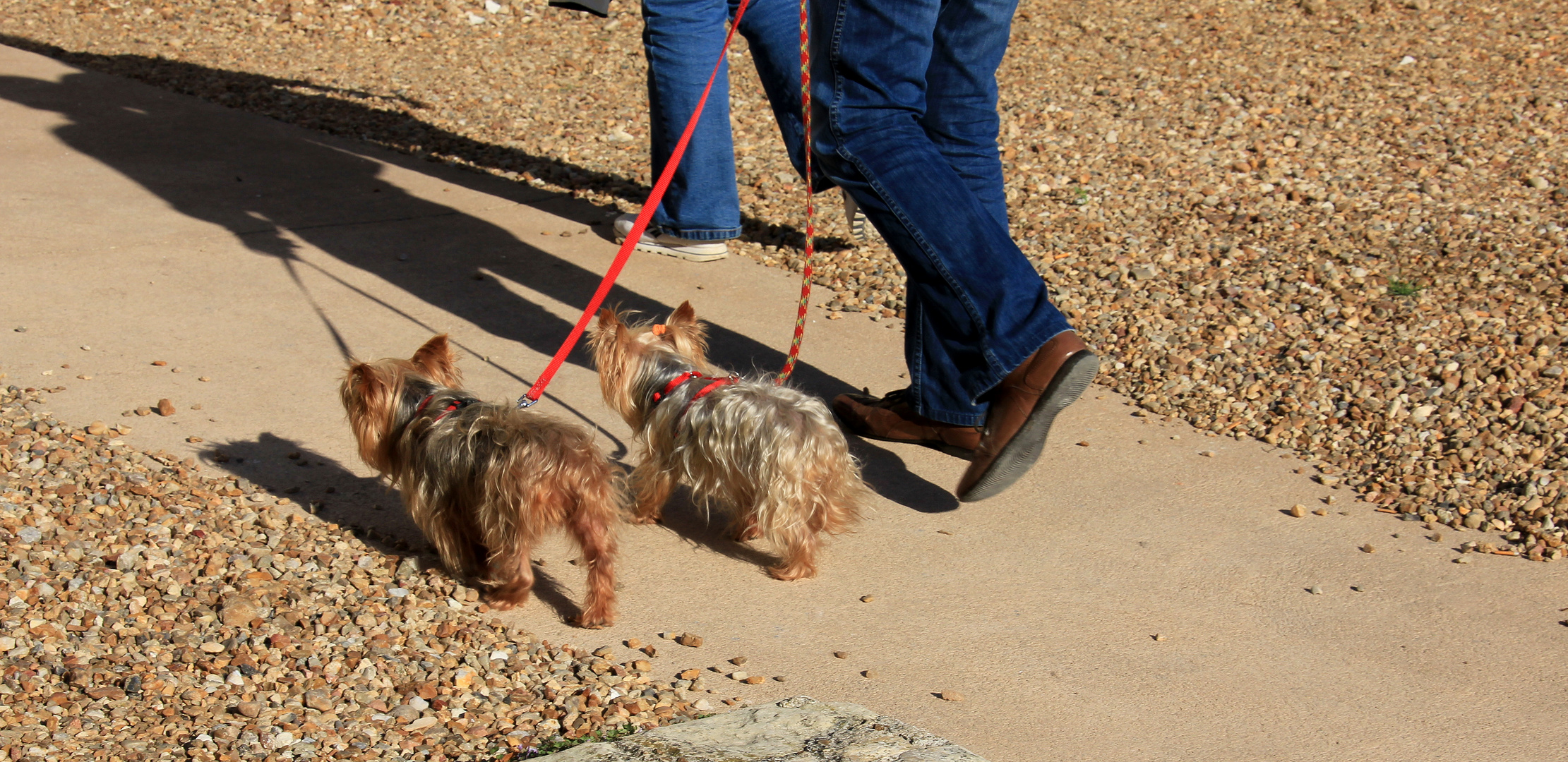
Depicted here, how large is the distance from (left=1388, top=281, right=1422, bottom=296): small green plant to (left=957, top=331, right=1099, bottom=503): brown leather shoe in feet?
8.76

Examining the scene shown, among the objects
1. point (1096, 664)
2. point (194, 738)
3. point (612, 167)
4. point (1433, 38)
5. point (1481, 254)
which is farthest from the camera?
point (1433, 38)

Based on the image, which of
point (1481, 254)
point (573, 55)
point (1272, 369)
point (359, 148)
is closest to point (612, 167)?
point (359, 148)

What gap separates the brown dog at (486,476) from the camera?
132 inches

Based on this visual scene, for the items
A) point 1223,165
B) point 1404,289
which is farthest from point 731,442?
point 1223,165

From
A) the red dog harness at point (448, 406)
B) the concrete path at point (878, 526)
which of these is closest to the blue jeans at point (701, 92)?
the concrete path at point (878, 526)

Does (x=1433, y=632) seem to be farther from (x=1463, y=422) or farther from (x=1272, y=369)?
(x=1272, y=369)

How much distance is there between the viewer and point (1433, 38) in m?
9.60

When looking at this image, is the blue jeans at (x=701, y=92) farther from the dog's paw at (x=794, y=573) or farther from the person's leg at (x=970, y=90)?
the dog's paw at (x=794, y=573)

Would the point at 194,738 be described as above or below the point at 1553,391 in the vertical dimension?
below

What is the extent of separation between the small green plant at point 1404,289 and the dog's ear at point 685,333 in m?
3.46

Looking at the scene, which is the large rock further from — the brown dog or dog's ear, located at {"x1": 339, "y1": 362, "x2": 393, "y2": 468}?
dog's ear, located at {"x1": 339, "y1": 362, "x2": 393, "y2": 468}

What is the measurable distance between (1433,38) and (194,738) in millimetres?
9810

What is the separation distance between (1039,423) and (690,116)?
2.94 m

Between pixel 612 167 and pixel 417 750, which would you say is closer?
pixel 417 750
